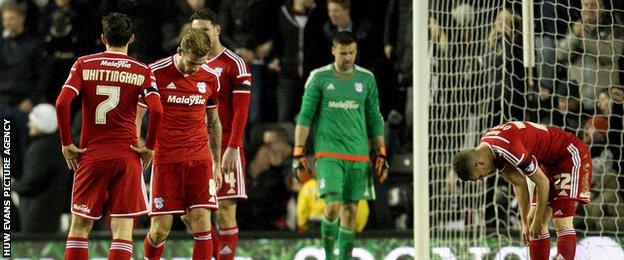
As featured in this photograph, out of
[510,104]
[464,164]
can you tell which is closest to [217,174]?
[464,164]

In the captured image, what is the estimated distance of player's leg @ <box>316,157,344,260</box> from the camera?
10.9 metres

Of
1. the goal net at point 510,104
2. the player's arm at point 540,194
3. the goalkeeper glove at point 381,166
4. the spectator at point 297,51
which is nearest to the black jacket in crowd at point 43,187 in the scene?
the spectator at point 297,51

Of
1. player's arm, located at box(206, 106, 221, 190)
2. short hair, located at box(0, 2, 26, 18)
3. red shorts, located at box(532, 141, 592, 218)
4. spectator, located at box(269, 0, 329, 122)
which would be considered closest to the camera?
player's arm, located at box(206, 106, 221, 190)

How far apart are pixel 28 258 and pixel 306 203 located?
8.83ft

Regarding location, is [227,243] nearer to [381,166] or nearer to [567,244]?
[381,166]

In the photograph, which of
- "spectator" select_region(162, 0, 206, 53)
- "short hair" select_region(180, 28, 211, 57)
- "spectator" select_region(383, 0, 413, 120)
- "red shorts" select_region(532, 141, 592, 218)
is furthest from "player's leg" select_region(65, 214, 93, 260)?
"spectator" select_region(383, 0, 413, 120)

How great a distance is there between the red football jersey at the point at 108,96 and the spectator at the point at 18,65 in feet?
16.7

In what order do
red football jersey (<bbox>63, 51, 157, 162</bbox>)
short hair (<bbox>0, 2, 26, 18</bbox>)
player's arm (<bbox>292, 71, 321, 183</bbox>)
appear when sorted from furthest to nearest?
short hair (<bbox>0, 2, 26, 18</bbox>), player's arm (<bbox>292, 71, 321, 183</bbox>), red football jersey (<bbox>63, 51, 157, 162</bbox>)

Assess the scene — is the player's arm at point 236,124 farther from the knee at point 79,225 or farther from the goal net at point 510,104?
the goal net at point 510,104

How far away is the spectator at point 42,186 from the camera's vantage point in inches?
510

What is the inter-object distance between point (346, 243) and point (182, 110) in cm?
223

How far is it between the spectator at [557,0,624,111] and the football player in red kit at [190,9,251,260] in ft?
11.4

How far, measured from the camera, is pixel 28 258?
41.1ft

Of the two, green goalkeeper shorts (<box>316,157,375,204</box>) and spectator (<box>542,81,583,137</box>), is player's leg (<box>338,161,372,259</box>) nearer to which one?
green goalkeeper shorts (<box>316,157,375,204</box>)
